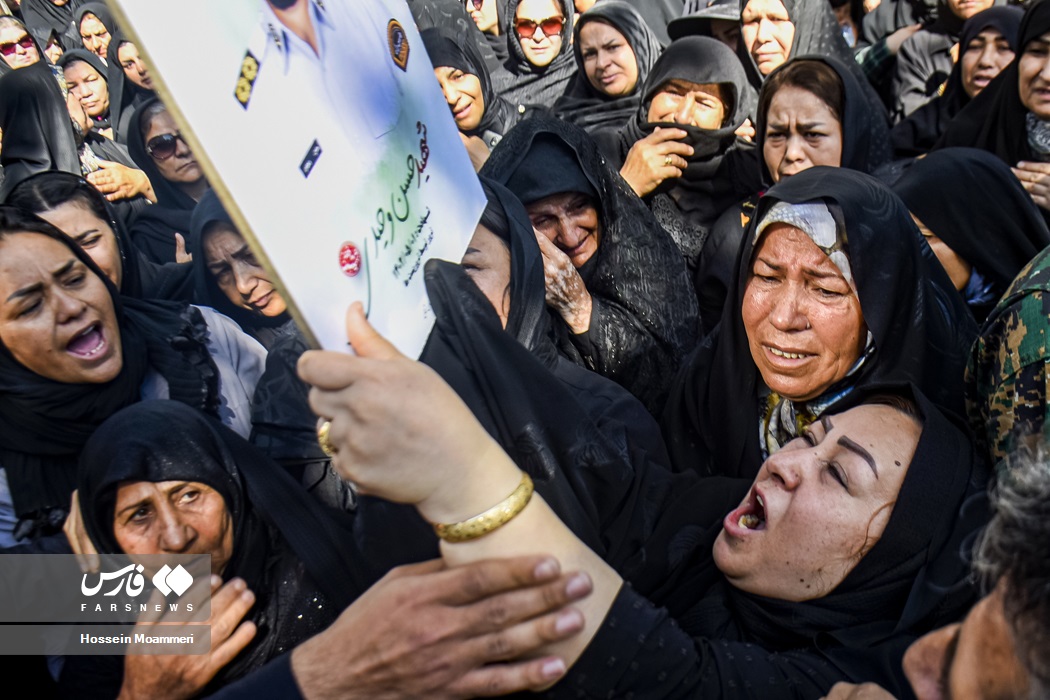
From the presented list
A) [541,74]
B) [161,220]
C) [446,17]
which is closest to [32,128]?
[161,220]

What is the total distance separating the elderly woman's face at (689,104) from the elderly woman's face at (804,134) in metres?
0.49

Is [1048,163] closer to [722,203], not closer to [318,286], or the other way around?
[722,203]

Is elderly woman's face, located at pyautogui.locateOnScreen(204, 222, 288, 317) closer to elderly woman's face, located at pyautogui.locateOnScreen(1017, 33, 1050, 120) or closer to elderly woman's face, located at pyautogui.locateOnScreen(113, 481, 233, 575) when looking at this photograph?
elderly woman's face, located at pyautogui.locateOnScreen(113, 481, 233, 575)

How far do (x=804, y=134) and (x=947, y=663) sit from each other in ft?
8.05

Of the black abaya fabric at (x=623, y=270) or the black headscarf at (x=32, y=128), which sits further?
the black headscarf at (x=32, y=128)

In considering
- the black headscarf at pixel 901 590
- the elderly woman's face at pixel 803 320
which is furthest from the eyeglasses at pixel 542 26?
the black headscarf at pixel 901 590

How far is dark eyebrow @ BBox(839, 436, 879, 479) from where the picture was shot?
150cm

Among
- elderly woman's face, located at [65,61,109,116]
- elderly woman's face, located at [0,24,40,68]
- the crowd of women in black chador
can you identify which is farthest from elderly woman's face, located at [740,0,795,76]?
elderly woman's face, located at [0,24,40,68]

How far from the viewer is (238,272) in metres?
2.82

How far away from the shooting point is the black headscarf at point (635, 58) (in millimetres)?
4367

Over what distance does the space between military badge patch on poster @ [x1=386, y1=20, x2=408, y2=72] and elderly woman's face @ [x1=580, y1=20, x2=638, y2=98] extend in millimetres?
3294

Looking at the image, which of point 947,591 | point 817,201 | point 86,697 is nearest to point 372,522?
point 86,697

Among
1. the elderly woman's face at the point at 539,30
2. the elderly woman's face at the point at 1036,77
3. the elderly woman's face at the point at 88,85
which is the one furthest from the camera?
the elderly woman's face at the point at 88,85

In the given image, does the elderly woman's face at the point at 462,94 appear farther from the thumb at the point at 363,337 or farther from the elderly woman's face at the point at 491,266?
the thumb at the point at 363,337
